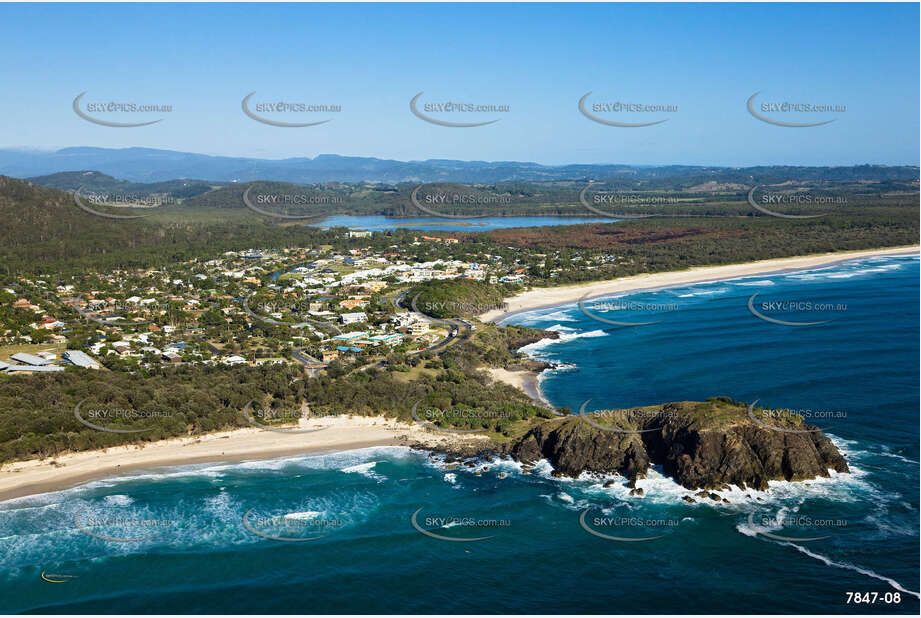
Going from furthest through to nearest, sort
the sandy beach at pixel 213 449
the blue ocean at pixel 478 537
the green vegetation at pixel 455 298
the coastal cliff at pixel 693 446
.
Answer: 1. the green vegetation at pixel 455 298
2. the sandy beach at pixel 213 449
3. the coastal cliff at pixel 693 446
4. the blue ocean at pixel 478 537

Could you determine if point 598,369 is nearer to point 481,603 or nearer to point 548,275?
point 481,603

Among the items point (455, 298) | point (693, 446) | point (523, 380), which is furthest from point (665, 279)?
point (693, 446)

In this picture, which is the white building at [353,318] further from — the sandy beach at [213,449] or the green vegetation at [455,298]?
the sandy beach at [213,449]

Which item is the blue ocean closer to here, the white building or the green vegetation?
the white building

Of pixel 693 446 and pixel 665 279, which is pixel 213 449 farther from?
pixel 665 279

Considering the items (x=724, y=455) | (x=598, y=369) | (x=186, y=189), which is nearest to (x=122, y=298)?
(x=598, y=369)

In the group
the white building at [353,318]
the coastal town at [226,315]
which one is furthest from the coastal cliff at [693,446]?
the white building at [353,318]
